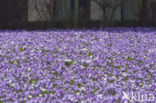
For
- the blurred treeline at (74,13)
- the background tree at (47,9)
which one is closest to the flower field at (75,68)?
the background tree at (47,9)

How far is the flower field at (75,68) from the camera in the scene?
4715 millimetres

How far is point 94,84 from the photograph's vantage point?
5.14 metres

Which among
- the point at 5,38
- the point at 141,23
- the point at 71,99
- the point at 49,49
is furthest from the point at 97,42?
the point at 141,23

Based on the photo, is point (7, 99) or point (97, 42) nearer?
point (7, 99)

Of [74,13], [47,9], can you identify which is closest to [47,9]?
[47,9]

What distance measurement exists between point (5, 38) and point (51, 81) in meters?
4.04

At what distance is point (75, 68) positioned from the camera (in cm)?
605

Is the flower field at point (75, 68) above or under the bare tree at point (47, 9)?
under

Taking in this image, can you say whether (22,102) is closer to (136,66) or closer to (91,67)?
(91,67)

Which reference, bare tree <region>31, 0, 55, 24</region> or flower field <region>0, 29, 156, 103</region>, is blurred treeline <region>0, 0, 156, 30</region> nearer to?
bare tree <region>31, 0, 55, 24</region>

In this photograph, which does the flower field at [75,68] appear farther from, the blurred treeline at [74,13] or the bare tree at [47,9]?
the blurred treeline at [74,13]

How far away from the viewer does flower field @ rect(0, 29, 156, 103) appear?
4.71 m

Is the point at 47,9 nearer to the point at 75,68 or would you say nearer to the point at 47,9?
the point at 47,9

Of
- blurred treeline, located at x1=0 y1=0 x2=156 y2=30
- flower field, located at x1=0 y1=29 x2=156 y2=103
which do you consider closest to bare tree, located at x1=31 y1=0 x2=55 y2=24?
blurred treeline, located at x1=0 y1=0 x2=156 y2=30
